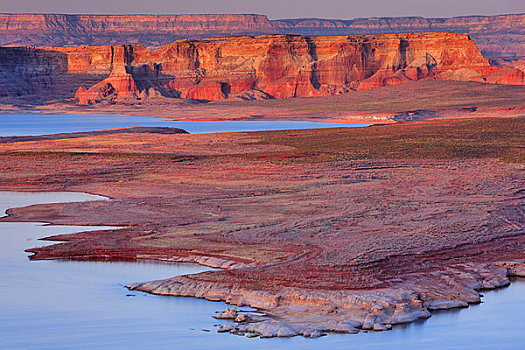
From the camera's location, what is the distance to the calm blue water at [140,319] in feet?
47.1

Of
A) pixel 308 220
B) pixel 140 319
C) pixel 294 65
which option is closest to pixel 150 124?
pixel 294 65

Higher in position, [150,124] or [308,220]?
[308,220]

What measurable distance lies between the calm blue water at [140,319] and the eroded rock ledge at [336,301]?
213mm

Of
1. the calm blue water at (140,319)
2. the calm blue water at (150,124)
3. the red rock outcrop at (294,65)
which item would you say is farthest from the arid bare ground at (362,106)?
the calm blue water at (140,319)

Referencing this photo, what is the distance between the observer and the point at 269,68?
419ft

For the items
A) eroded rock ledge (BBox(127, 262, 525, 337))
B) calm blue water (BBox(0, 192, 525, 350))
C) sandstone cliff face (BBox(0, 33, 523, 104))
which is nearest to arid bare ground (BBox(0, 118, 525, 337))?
eroded rock ledge (BBox(127, 262, 525, 337))

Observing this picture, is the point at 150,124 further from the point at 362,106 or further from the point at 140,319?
the point at 140,319

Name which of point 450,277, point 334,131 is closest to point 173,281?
point 450,277

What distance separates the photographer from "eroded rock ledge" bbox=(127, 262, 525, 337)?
1470cm

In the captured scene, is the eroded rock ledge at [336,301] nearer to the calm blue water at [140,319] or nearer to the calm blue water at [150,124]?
the calm blue water at [140,319]

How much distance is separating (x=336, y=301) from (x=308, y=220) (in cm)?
754

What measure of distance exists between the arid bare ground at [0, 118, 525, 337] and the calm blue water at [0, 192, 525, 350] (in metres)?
0.35

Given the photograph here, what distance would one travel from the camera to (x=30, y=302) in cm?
1659

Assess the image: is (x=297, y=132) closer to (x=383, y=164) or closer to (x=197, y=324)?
(x=383, y=164)
